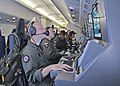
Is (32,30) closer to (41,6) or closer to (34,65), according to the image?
(34,65)

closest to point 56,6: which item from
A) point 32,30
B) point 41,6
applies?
point 41,6

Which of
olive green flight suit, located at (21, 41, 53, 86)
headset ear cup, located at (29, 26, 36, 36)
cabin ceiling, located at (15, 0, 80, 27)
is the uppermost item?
cabin ceiling, located at (15, 0, 80, 27)

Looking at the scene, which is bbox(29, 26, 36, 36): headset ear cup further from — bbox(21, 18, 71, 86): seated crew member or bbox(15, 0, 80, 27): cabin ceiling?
bbox(15, 0, 80, 27): cabin ceiling

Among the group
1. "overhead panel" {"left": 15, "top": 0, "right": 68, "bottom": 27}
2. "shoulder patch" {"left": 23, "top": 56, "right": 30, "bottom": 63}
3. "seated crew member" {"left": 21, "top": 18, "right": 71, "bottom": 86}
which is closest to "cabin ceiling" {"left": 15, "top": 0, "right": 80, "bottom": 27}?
"overhead panel" {"left": 15, "top": 0, "right": 68, "bottom": 27}

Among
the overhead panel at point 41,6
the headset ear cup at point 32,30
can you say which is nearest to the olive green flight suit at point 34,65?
the headset ear cup at point 32,30

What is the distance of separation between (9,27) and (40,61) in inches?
291

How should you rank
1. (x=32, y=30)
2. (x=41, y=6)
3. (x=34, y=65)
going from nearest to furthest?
(x=34, y=65) → (x=32, y=30) → (x=41, y=6)

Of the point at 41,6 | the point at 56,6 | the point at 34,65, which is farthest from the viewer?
the point at 41,6

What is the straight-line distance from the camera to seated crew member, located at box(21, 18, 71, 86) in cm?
168

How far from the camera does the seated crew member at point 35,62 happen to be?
66.3 inches

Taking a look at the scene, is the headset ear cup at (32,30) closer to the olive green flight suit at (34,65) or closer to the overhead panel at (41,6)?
the olive green flight suit at (34,65)

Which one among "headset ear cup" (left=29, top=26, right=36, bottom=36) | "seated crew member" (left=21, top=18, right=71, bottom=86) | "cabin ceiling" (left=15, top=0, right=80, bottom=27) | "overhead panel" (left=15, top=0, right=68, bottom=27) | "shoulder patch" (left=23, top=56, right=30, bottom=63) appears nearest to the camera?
"seated crew member" (left=21, top=18, right=71, bottom=86)

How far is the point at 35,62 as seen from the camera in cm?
186

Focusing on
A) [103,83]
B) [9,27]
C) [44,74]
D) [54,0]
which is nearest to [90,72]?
[103,83]
